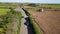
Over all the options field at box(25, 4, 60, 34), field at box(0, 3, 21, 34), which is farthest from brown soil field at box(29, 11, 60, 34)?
field at box(0, 3, 21, 34)

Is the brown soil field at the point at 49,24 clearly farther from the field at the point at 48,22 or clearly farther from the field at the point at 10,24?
the field at the point at 10,24

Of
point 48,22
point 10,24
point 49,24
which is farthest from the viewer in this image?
point 48,22

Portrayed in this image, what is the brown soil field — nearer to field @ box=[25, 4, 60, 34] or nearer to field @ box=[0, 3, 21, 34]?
field @ box=[25, 4, 60, 34]

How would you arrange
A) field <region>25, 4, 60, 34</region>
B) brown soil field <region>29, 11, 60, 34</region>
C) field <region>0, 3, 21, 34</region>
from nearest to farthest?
field <region>0, 3, 21, 34</region>, brown soil field <region>29, 11, 60, 34</region>, field <region>25, 4, 60, 34</region>

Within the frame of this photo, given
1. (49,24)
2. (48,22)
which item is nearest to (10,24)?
(49,24)

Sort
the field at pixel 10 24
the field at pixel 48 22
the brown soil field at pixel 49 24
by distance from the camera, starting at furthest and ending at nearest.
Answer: the field at pixel 48 22, the brown soil field at pixel 49 24, the field at pixel 10 24

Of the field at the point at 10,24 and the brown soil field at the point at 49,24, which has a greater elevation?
the field at the point at 10,24

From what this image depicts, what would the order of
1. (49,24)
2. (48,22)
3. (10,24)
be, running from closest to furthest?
1. (10,24)
2. (49,24)
3. (48,22)

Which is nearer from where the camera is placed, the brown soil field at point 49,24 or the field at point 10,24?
the field at point 10,24

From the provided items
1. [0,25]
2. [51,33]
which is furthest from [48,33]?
[0,25]

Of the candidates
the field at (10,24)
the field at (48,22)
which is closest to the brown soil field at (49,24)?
the field at (48,22)

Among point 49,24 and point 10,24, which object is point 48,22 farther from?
point 10,24
